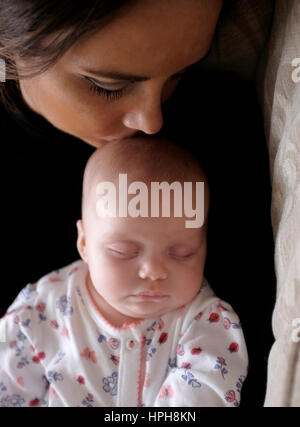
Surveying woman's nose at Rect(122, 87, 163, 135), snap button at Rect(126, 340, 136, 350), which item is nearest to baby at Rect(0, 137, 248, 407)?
snap button at Rect(126, 340, 136, 350)

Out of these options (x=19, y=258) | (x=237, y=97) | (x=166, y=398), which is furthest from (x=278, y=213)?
(x=19, y=258)

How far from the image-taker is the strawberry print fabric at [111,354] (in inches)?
44.6

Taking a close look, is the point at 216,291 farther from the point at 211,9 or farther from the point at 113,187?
the point at 211,9

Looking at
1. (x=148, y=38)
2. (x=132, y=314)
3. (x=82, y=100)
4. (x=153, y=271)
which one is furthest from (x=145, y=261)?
(x=148, y=38)

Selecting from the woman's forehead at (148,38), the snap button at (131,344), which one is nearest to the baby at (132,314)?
the snap button at (131,344)

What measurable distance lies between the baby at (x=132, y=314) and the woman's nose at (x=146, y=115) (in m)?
0.12

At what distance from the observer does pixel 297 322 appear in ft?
2.57

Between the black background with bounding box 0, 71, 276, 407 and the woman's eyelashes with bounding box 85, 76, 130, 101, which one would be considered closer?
the woman's eyelashes with bounding box 85, 76, 130, 101

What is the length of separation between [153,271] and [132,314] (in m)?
0.15

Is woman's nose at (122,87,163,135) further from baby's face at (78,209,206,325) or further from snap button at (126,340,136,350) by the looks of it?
snap button at (126,340,136,350)

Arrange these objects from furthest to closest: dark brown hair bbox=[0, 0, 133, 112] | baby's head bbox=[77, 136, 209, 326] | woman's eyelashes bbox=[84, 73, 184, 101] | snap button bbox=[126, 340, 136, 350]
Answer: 1. snap button bbox=[126, 340, 136, 350]
2. baby's head bbox=[77, 136, 209, 326]
3. woman's eyelashes bbox=[84, 73, 184, 101]
4. dark brown hair bbox=[0, 0, 133, 112]

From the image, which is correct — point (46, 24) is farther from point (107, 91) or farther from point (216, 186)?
point (216, 186)

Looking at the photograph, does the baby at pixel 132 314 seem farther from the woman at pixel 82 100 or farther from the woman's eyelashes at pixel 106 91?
the woman's eyelashes at pixel 106 91

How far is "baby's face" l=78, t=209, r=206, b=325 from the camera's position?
1105mm
